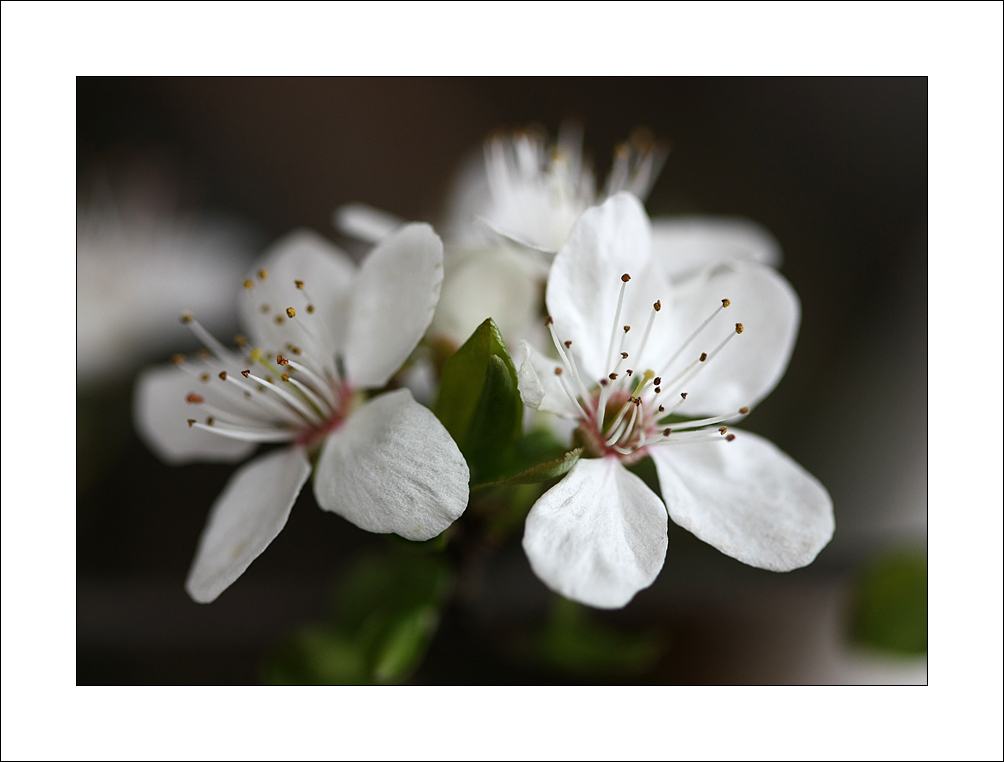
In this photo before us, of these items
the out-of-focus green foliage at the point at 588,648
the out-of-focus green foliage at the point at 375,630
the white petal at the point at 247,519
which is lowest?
the out-of-focus green foliage at the point at 588,648

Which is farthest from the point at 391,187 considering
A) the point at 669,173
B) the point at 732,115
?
the point at 732,115

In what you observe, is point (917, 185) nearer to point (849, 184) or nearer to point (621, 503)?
point (849, 184)

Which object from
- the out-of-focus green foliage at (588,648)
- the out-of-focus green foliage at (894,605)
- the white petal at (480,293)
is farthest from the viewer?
the out-of-focus green foliage at (894,605)

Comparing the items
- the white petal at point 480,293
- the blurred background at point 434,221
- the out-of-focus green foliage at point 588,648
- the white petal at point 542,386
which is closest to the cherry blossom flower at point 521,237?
the white petal at point 480,293

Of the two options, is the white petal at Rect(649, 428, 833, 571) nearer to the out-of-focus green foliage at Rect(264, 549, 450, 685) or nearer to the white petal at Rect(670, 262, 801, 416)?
the white petal at Rect(670, 262, 801, 416)

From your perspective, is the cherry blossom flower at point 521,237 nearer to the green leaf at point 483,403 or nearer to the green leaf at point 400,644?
the green leaf at point 483,403

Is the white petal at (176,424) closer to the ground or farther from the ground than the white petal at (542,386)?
closer to the ground

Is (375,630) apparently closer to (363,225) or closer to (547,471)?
(547,471)

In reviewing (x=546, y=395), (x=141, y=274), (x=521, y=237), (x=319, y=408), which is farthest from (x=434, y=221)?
(x=546, y=395)
